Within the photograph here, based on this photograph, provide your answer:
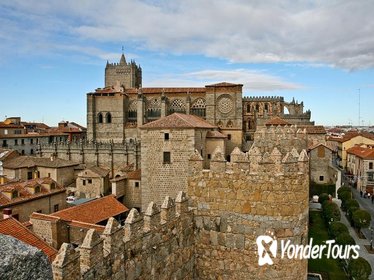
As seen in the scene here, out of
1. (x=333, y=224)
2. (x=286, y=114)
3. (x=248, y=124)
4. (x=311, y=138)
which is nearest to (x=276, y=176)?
(x=333, y=224)

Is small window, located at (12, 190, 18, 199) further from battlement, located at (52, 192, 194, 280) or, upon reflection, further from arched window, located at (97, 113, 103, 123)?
arched window, located at (97, 113, 103, 123)

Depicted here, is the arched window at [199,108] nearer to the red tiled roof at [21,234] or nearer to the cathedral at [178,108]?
the cathedral at [178,108]

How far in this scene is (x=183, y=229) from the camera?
683 centimetres

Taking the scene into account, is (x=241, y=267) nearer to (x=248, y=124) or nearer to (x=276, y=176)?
(x=276, y=176)

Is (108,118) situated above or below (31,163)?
above

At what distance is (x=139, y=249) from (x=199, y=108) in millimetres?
47540

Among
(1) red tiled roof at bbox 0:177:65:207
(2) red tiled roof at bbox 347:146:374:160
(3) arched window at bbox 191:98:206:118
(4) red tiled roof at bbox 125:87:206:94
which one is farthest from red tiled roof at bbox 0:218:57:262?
(2) red tiled roof at bbox 347:146:374:160

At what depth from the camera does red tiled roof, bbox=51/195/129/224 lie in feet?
74.8

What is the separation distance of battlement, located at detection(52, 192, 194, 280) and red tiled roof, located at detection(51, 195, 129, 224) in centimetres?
1680

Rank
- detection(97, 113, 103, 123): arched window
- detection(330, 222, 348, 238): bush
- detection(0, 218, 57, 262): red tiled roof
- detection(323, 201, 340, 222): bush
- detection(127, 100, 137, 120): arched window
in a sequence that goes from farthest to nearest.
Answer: detection(127, 100, 137, 120): arched window < detection(97, 113, 103, 123): arched window < detection(323, 201, 340, 222): bush < detection(330, 222, 348, 238): bush < detection(0, 218, 57, 262): red tiled roof

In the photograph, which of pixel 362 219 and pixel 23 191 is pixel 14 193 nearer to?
pixel 23 191

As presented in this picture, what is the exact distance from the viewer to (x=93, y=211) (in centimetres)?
2514

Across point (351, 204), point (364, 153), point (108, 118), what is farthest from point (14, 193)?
point (364, 153)

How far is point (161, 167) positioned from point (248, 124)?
1142 inches
